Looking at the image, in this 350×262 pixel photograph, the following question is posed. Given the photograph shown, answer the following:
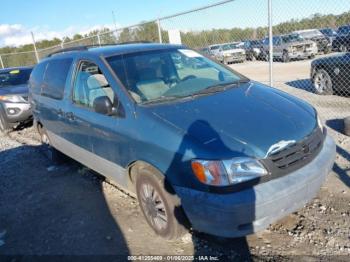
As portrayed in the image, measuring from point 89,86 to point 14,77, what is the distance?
7.26 meters

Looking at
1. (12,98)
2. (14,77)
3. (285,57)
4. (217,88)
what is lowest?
(285,57)

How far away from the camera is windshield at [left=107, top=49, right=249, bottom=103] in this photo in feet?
12.7

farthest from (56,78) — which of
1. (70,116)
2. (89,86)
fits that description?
(89,86)

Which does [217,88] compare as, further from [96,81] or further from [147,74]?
[96,81]

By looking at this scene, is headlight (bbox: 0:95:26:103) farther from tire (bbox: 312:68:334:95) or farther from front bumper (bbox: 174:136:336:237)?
tire (bbox: 312:68:334:95)

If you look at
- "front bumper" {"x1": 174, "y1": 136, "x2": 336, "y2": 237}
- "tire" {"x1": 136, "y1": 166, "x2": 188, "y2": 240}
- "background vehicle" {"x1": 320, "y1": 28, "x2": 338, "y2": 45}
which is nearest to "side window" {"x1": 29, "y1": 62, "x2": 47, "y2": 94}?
"tire" {"x1": 136, "y1": 166, "x2": 188, "y2": 240}

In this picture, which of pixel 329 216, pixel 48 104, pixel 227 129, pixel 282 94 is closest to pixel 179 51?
pixel 282 94

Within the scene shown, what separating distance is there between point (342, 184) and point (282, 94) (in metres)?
1.30

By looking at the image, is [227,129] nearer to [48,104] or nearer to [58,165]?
[48,104]

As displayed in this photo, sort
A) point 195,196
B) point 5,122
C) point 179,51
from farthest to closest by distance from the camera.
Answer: point 5,122
point 179,51
point 195,196

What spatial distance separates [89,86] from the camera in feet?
14.4

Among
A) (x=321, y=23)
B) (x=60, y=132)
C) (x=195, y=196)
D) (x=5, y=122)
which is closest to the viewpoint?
(x=195, y=196)

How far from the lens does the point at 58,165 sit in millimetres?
6430

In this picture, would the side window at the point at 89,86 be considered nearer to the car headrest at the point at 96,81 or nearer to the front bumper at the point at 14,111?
the car headrest at the point at 96,81
